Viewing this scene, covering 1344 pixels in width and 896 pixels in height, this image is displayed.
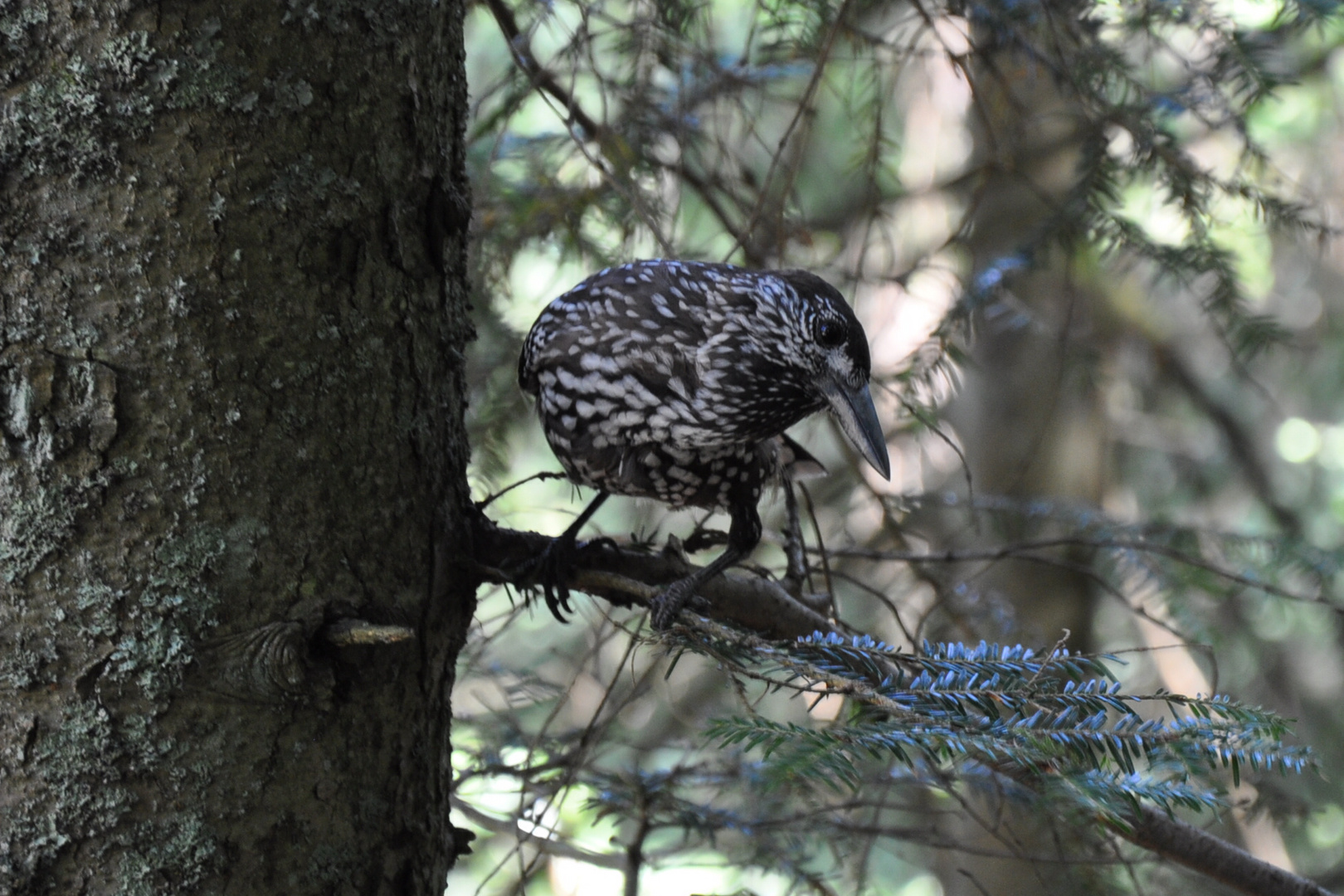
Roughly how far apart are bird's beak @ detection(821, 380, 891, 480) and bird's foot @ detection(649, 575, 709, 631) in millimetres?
332

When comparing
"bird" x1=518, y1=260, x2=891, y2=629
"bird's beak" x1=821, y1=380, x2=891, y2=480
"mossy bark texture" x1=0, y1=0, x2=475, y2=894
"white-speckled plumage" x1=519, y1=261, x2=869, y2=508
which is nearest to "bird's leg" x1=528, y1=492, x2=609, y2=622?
"bird" x1=518, y1=260, x2=891, y2=629

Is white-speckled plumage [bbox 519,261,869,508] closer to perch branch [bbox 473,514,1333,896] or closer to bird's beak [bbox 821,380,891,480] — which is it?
bird's beak [bbox 821,380,891,480]

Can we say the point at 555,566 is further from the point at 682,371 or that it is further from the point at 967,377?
the point at 967,377

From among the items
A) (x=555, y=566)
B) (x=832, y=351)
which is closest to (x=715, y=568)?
(x=555, y=566)

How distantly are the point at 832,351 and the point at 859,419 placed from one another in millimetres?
132

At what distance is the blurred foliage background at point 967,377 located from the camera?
198cm

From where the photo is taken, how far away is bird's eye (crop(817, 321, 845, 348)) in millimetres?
1752

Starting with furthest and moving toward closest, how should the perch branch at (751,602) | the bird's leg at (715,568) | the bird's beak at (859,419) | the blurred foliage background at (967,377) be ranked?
the blurred foliage background at (967,377) < the bird's beak at (859,419) < the bird's leg at (715,568) < the perch branch at (751,602)

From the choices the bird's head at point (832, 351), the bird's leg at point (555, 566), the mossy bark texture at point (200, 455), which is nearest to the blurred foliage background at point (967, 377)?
the bird's leg at point (555, 566)

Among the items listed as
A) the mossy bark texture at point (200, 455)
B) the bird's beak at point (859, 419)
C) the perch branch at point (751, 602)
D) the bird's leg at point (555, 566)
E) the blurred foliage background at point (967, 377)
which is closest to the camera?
the mossy bark texture at point (200, 455)

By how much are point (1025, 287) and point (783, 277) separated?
252cm

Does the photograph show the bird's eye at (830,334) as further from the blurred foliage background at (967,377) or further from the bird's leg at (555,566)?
the bird's leg at (555,566)

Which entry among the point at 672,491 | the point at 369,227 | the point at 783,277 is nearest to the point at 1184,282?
the point at 783,277

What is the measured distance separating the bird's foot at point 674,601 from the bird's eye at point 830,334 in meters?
0.44
